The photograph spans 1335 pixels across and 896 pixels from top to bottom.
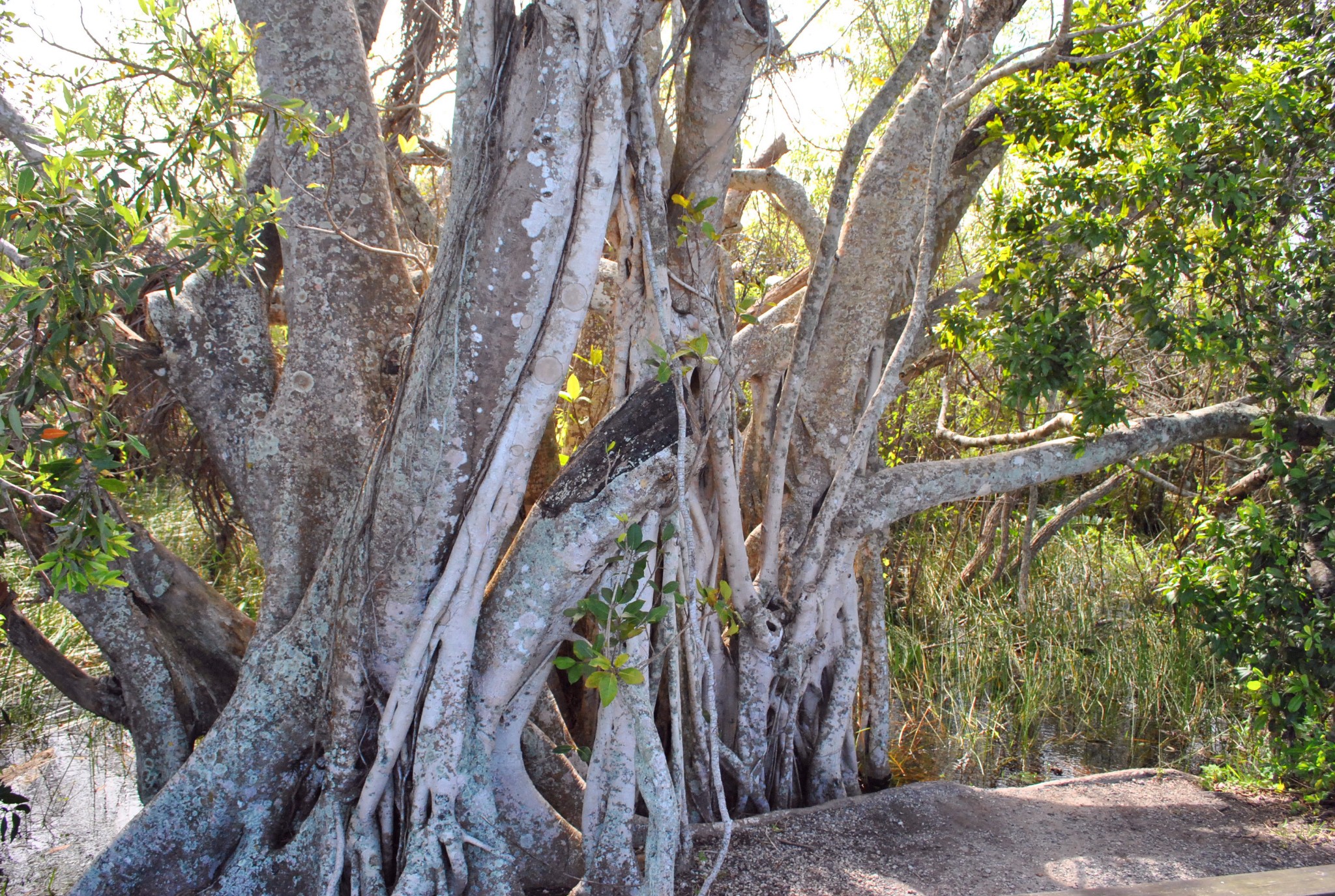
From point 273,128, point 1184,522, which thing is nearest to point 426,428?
point 273,128

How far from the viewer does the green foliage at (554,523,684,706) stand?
7.97ft

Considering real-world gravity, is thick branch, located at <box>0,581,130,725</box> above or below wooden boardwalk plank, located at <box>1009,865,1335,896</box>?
above

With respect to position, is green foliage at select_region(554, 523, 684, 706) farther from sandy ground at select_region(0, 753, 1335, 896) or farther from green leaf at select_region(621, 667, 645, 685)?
sandy ground at select_region(0, 753, 1335, 896)

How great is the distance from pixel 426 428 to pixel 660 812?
1270mm

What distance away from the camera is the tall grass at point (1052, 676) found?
16.9 feet

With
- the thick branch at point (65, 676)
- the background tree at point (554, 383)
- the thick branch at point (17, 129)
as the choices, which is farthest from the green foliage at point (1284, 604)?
the thick branch at point (17, 129)

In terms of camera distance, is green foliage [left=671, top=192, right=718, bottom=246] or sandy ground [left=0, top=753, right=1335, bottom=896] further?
sandy ground [left=0, top=753, right=1335, bottom=896]

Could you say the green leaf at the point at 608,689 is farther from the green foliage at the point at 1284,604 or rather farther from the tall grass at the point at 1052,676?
the tall grass at the point at 1052,676

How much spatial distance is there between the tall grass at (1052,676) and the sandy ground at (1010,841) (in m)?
0.97

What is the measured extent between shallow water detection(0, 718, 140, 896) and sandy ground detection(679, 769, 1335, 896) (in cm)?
273

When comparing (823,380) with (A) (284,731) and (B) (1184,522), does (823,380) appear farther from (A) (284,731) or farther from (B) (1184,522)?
(B) (1184,522)

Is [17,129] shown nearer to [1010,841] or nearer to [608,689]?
[608,689]

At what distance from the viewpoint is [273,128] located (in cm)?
328

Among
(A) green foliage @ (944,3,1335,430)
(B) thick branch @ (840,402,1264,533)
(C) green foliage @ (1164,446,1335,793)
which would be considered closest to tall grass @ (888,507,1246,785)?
(C) green foliage @ (1164,446,1335,793)
